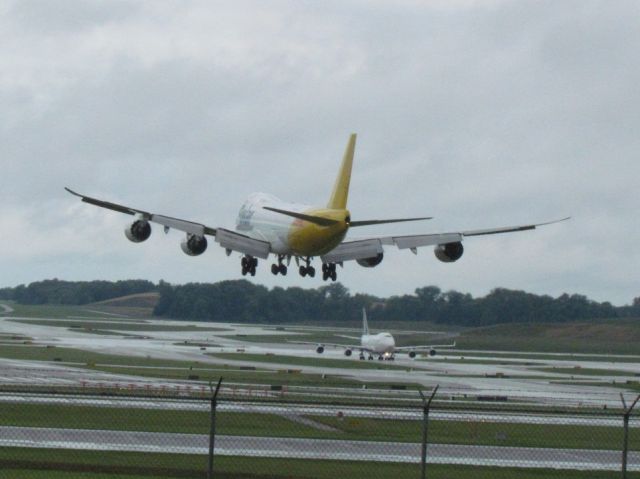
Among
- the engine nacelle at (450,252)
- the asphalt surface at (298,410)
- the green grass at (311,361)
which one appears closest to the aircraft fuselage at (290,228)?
the engine nacelle at (450,252)

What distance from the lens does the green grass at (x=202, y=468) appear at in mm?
32781

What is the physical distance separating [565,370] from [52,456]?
82292 mm

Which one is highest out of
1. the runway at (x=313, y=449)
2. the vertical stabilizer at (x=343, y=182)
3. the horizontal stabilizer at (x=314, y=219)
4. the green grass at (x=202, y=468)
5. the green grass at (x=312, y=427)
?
the vertical stabilizer at (x=343, y=182)

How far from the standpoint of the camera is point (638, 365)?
12888cm

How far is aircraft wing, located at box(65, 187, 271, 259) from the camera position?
6562 cm

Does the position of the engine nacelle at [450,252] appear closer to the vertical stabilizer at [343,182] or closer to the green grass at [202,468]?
the vertical stabilizer at [343,182]

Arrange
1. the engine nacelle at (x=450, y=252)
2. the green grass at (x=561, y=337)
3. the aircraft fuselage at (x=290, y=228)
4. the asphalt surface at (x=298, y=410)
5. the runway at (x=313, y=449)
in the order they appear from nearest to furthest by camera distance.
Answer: the runway at (x=313, y=449) → the asphalt surface at (x=298, y=410) → the aircraft fuselage at (x=290, y=228) → the engine nacelle at (x=450, y=252) → the green grass at (x=561, y=337)

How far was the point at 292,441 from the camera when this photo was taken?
42.8 metres

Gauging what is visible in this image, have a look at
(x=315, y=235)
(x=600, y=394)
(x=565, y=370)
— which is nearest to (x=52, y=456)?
(x=315, y=235)

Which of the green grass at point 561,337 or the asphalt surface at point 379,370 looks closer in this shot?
the asphalt surface at point 379,370

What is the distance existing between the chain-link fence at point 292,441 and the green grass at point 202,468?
→ 4 cm

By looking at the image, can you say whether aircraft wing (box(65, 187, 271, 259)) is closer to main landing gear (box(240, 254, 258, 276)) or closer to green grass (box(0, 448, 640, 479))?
main landing gear (box(240, 254, 258, 276))

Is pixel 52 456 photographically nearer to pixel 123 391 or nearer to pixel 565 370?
pixel 123 391

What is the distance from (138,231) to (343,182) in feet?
36.4
